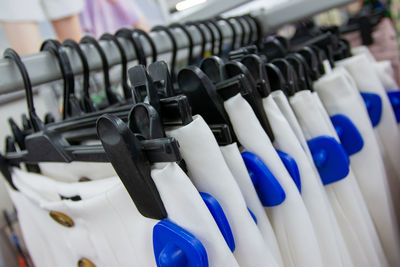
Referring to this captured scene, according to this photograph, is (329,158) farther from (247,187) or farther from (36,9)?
(36,9)

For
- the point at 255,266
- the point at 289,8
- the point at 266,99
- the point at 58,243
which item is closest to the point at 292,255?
the point at 255,266

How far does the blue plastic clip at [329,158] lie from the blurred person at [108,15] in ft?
3.67

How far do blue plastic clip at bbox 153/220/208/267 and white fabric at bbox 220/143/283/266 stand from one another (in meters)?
0.09

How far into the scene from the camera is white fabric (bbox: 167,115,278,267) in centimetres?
28

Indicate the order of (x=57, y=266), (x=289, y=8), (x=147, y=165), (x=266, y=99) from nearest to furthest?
(x=147, y=165) < (x=266, y=99) < (x=57, y=266) < (x=289, y=8)

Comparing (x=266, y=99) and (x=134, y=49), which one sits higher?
(x=134, y=49)

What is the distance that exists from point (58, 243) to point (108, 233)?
155mm

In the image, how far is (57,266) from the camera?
19.3 inches

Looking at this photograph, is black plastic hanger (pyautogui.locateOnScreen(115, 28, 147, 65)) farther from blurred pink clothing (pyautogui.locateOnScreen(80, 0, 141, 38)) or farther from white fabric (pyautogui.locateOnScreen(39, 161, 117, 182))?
blurred pink clothing (pyautogui.locateOnScreen(80, 0, 141, 38))

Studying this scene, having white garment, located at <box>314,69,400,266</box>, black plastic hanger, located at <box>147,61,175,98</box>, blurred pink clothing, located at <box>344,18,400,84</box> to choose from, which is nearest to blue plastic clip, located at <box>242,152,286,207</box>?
black plastic hanger, located at <box>147,61,175,98</box>

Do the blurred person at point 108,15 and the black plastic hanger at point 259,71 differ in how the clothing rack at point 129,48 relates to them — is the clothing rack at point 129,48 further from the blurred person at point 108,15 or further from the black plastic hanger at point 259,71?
the blurred person at point 108,15

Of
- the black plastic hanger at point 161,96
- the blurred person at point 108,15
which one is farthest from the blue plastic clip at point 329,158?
the blurred person at point 108,15

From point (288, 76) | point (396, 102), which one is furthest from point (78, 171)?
point (396, 102)

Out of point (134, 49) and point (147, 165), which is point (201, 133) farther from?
point (134, 49)
